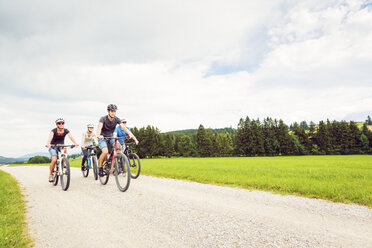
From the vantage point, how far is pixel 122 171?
6.91m

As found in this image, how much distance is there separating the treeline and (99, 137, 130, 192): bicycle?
2344 inches

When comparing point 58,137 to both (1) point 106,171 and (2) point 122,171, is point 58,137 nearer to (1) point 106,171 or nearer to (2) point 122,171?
(1) point 106,171

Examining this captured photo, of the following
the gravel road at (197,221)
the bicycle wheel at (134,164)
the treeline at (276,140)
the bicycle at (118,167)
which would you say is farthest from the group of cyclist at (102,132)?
the treeline at (276,140)

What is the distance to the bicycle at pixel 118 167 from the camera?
6.46 m

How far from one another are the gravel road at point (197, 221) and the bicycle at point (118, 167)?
2.91 feet

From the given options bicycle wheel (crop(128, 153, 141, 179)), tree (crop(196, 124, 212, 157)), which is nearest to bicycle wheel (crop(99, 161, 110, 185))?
bicycle wheel (crop(128, 153, 141, 179))

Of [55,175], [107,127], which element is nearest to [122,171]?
[107,127]

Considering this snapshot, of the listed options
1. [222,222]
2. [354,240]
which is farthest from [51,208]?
[354,240]

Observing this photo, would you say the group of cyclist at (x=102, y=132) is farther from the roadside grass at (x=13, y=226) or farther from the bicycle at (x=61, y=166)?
the roadside grass at (x=13, y=226)

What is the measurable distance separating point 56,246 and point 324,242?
388cm

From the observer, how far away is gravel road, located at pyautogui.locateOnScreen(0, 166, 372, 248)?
9.63 feet

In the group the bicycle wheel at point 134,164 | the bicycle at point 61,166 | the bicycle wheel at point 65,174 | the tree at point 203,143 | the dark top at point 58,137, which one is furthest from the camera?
the tree at point 203,143

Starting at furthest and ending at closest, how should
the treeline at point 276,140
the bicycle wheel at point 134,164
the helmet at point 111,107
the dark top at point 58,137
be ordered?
the treeline at point 276,140, the bicycle wheel at point 134,164, the dark top at point 58,137, the helmet at point 111,107

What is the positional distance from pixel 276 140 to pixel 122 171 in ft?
226
